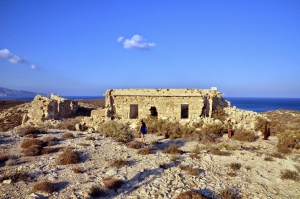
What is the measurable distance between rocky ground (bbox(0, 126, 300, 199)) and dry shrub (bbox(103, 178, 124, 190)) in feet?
0.38

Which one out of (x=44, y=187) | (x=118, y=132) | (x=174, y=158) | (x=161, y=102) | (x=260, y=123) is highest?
(x=161, y=102)

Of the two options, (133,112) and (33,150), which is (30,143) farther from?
(133,112)

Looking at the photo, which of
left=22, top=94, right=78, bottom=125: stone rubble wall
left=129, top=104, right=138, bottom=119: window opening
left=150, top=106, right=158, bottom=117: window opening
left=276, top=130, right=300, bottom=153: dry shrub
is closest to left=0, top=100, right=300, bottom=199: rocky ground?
left=276, top=130, right=300, bottom=153: dry shrub

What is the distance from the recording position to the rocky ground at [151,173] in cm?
681

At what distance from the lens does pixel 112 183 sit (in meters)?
7.06

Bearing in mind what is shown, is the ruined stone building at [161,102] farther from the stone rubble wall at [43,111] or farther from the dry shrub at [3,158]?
the dry shrub at [3,158]

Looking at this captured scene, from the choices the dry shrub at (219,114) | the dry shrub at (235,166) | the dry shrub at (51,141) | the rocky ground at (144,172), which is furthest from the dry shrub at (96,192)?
the dry shrub at (219,114)

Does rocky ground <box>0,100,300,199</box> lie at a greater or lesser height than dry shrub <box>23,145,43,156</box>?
lesser

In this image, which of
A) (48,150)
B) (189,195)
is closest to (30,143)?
(48,150)

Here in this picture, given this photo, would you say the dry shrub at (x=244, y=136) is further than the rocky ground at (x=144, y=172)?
Yes

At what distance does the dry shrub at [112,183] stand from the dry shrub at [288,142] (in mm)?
9413

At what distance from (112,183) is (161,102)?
1308 cm

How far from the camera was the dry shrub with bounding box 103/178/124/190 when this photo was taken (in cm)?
694

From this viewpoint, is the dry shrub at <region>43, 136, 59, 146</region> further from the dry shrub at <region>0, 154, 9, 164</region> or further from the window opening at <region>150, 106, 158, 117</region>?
the window opening at <region>150, 106, 158, 117</region>
